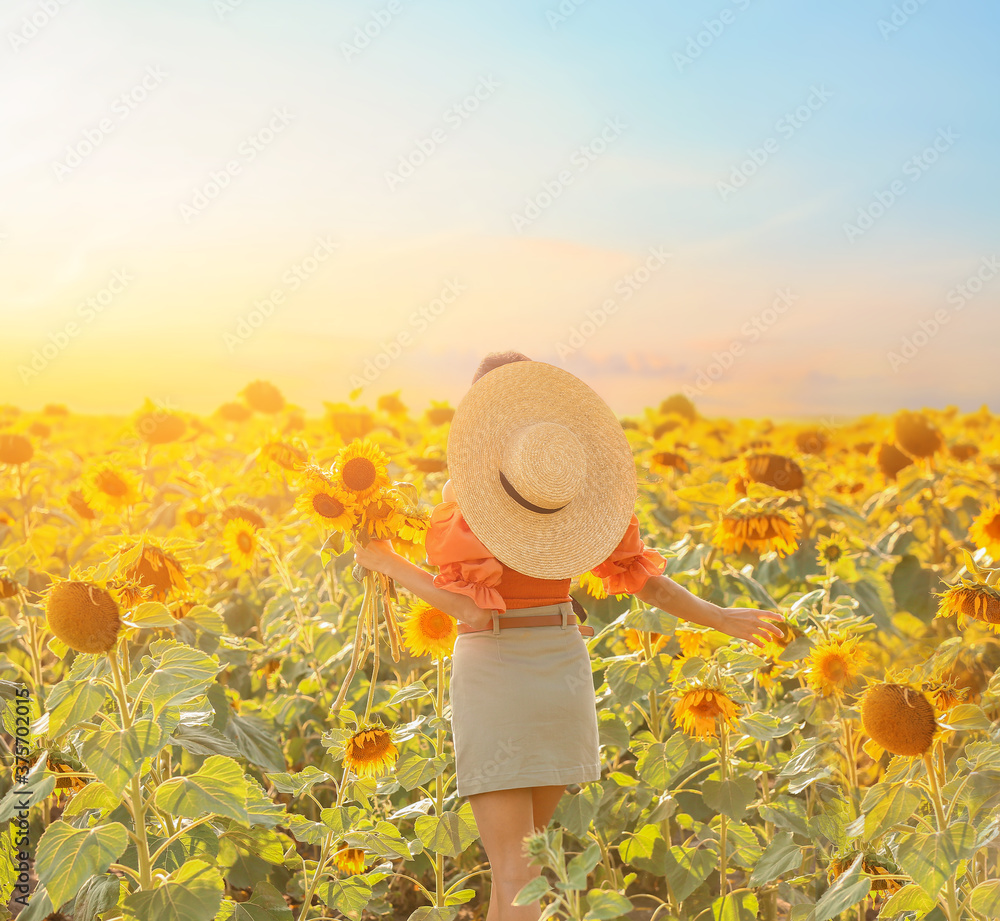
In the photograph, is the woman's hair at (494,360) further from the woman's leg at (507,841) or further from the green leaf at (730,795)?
the green leaf at (730,795)

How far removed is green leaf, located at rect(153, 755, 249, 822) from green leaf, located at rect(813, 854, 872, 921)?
4.86 ft

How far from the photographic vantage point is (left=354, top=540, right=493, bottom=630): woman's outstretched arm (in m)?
2.63

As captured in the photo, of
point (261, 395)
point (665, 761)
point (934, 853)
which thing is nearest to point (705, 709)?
point (665, 761)

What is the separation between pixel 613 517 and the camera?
111 inches

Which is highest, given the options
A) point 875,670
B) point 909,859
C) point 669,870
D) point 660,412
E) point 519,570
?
point 660,412

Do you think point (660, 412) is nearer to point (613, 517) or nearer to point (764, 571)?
point (764, 571)

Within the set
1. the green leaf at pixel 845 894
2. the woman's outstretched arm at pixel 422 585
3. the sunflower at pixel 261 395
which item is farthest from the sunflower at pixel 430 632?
the sunflower at pixel 261 395

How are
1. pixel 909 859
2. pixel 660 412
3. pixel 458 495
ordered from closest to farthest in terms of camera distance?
1. pixel 909 859
2. pixel 458 495
3. pixel 660 412

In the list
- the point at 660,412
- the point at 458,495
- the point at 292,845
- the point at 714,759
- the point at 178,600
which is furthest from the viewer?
the point at 660,412

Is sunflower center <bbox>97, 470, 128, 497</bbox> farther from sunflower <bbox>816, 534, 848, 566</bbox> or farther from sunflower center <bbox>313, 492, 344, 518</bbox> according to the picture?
sunflower <bbox>816, 534, 848, 566</bbox>

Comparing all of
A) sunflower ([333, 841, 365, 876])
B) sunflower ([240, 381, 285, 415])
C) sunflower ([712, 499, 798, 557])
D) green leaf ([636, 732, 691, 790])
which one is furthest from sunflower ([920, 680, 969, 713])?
sunflower ([240, 381, 285, 415])

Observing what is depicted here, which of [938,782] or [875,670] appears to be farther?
[875,670]

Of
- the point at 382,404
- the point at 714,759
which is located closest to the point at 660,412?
the point at 382,404

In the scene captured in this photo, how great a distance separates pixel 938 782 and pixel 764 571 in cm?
244
